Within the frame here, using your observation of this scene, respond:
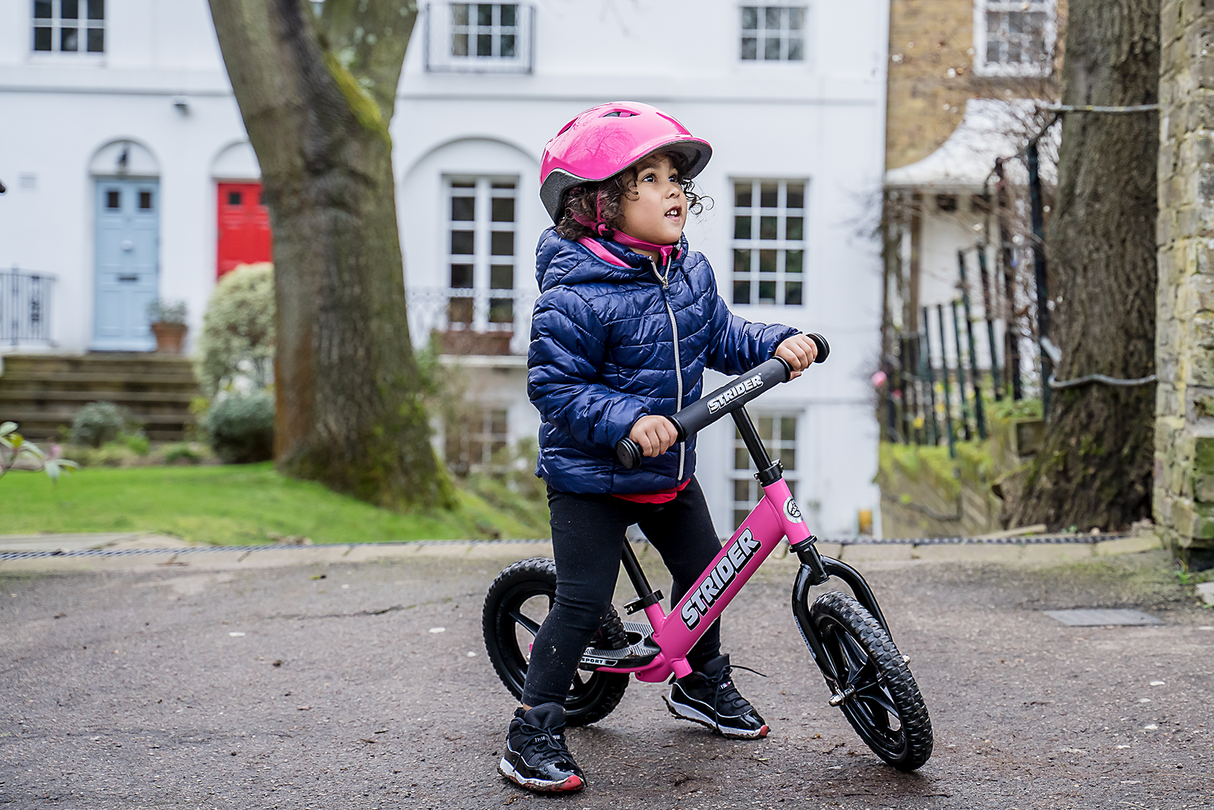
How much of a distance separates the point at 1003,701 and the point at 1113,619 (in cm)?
108

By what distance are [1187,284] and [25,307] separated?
1460 centimetres

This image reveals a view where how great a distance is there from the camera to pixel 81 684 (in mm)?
3604

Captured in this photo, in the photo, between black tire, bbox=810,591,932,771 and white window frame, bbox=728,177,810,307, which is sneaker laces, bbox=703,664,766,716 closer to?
black tire, bbox=810,591,932,771

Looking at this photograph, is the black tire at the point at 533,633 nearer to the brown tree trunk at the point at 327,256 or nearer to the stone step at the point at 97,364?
the brown tree trunk at the point at 327,256

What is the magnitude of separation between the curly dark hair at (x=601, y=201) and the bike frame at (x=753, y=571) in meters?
0.57

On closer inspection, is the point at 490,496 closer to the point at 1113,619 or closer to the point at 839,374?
the point at 839,374

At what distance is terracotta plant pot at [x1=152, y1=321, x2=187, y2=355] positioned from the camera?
14.8 metres

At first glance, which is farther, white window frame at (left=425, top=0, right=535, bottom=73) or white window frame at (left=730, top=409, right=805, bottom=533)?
white window frame at (left=425, top=0, right=535, bottom=73)

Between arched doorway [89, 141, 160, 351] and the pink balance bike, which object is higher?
arched doorway [89, 141, 160, 351]

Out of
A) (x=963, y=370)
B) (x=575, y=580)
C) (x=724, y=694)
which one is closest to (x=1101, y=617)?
(x=724, y=694)

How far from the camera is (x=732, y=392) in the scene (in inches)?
101

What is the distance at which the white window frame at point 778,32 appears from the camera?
14828 millimetres

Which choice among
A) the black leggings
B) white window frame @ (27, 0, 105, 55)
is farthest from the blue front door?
the black leggings

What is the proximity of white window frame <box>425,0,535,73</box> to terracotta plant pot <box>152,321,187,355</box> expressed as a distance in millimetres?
4821
